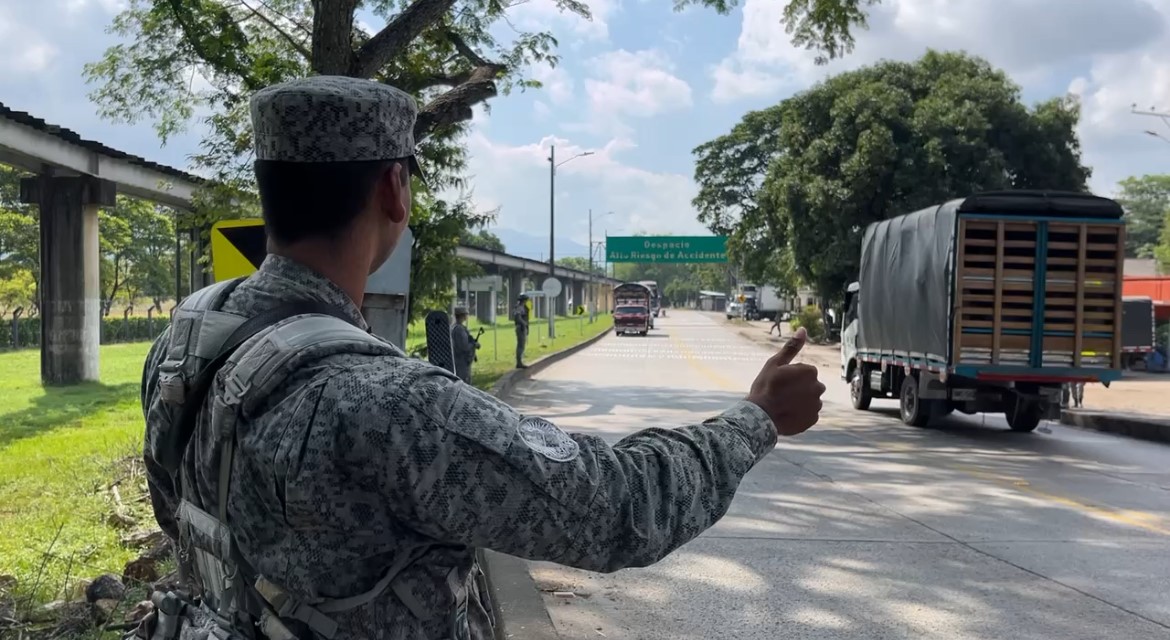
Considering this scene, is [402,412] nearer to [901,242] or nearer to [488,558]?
[488,558]

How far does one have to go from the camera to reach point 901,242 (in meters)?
13.5

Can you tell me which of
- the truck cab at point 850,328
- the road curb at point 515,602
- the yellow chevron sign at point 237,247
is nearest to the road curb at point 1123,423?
the truck cab at point 850,328

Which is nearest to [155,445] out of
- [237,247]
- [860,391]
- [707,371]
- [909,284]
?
[237,247]

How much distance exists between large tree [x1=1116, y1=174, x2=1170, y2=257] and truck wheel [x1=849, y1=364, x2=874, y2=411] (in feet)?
289

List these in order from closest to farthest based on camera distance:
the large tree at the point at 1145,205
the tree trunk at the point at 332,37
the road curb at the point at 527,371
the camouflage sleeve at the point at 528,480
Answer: the camouflage sleeve at the point at 528,480, the tree trunk at the point at 332,37, the road curb at the point at 527,371, the large tree at the point at 1145,205

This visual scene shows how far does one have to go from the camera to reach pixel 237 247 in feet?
16.3

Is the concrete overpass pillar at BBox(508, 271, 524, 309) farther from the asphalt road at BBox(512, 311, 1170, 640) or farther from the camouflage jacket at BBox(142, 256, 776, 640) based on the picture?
the camouflage jacket at BBox(142, 256, 776, 640)

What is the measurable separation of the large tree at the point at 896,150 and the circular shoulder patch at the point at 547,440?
27117 millimetres

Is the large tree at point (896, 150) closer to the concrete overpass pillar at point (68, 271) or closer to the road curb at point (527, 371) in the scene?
the road curb at point (527, 371)

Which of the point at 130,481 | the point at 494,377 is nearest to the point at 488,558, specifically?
the point at 130,481

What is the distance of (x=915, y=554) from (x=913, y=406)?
7.43m

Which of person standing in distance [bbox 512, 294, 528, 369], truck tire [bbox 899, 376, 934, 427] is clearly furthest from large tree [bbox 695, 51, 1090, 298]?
truck tire [bbox 899, 376, 934, 427]

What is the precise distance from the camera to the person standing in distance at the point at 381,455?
1.30 m

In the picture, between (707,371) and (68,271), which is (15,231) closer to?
(68,271)
